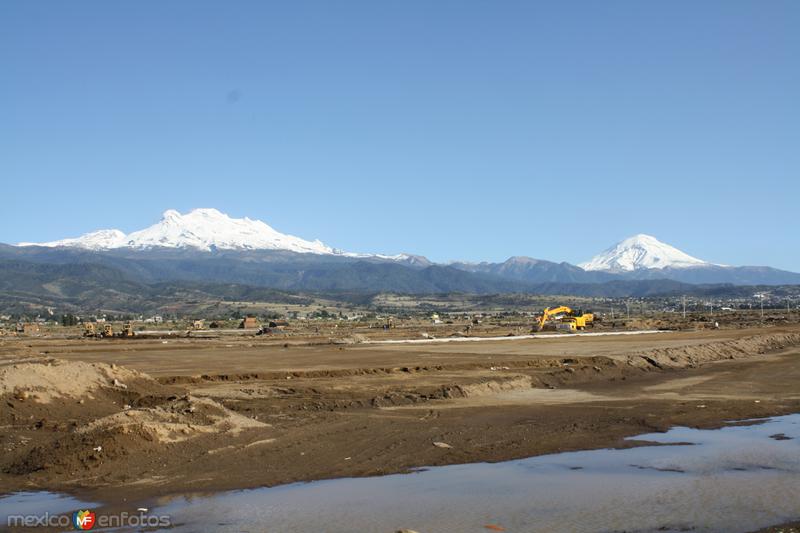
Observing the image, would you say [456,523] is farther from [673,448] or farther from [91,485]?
[673,448]

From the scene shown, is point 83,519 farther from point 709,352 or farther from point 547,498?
point 709,352

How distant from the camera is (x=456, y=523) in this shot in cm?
1505

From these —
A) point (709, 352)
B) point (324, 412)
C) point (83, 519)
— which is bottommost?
point (324, 412)

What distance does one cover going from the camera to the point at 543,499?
16.8m

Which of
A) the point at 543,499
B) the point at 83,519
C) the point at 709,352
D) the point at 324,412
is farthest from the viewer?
the point at 709,352

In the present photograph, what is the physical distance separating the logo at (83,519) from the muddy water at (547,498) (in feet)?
4.00

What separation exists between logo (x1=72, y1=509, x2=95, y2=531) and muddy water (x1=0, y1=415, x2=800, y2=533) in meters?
1.23

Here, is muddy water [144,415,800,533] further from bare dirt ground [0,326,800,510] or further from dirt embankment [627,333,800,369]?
dirt embankment [627,333,800,369]

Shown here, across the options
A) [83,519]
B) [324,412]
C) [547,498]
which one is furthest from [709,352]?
[83,519]

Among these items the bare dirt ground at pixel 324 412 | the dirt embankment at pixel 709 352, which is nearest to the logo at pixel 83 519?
the bare dirt ground at pixel 324 412

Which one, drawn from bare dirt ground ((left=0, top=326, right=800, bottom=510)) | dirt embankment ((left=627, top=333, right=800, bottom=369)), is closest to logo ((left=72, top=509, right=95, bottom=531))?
bare dirt ground ((left=0, top=326, right=800, bottom=510))

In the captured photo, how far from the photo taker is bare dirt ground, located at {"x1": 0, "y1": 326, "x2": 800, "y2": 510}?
62.6ft

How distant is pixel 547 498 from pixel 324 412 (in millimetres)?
12929

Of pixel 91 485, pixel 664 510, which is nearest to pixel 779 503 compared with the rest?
pixel 664 510
